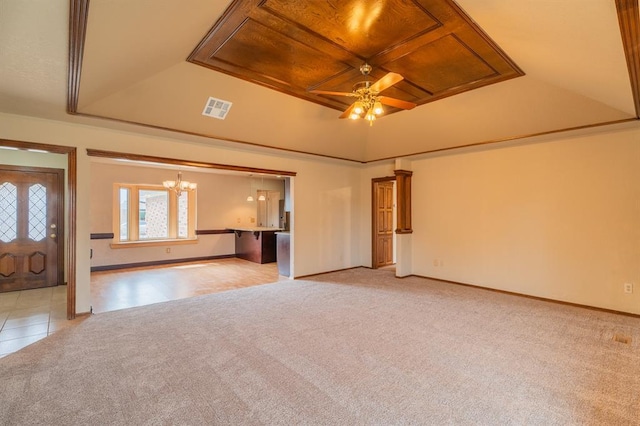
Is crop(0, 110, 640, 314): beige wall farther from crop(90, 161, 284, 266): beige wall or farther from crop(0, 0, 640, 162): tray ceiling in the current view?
crop(90, 161, 284, 266): beige wall

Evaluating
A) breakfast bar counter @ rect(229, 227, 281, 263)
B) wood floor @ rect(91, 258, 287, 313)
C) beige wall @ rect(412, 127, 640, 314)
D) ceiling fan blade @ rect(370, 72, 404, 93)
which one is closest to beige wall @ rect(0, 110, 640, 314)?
beige wall @ rect(412, 127, 640, 314)

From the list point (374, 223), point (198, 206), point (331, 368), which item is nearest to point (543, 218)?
point (374, 223)

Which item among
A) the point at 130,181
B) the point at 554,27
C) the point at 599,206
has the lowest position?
the point at 599,206

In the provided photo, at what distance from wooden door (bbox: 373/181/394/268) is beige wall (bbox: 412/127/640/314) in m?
1.19

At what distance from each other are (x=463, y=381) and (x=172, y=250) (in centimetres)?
750

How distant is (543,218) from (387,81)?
3693 mm

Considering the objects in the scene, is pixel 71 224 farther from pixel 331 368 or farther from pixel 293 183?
pixel 331 368

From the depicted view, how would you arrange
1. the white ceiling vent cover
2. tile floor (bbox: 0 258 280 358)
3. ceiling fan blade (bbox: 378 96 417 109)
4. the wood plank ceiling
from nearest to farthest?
the wood plank ceiling, ceiling fan blade (bbox: 378 96 417 109), tile floor (bbox: 0 258 280 358), the white ceiling vent cover

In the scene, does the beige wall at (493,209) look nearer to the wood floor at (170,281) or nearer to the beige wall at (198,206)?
the wood floor at (170,281)

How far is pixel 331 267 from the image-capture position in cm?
670

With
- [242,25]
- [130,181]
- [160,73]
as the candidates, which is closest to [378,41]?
[242,25]

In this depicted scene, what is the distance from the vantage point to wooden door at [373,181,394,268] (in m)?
A: 7.06

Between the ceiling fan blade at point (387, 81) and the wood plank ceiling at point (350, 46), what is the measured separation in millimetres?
452

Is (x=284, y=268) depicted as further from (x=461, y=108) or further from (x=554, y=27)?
(x=554, y=27)
